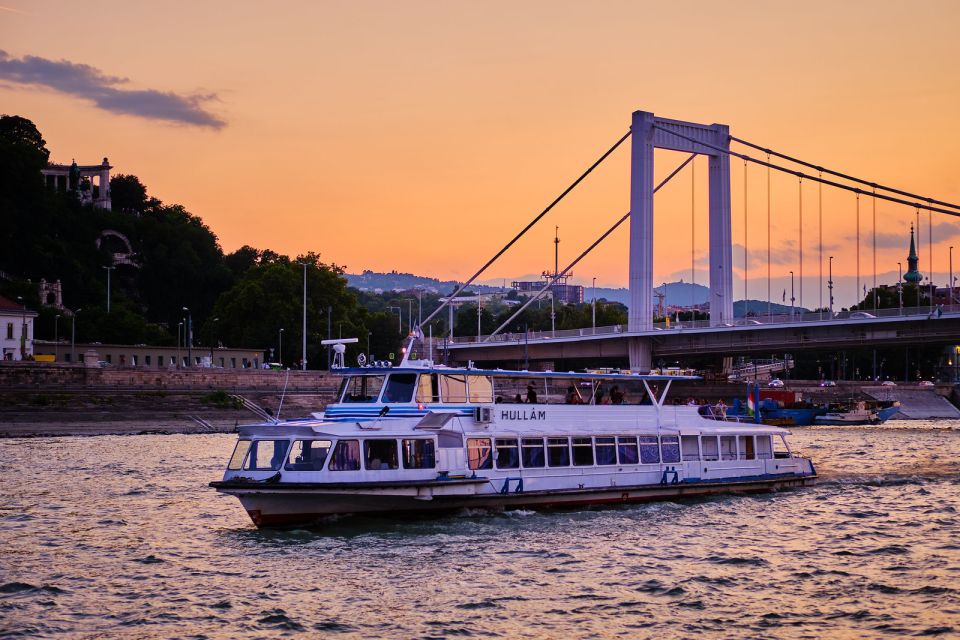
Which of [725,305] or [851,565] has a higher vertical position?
[725,305]

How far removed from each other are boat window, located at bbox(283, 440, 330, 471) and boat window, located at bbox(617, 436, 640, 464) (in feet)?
27.0

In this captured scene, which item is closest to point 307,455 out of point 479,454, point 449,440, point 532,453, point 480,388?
point 449,440

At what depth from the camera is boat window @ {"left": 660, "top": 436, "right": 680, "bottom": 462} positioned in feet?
97.7

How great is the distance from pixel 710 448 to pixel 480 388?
751 centimetres

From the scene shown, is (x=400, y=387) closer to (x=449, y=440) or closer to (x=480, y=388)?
(x=449, y=440)

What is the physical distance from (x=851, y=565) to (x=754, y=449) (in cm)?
1087

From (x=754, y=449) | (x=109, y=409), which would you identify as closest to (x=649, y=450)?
(x=754, y=449)

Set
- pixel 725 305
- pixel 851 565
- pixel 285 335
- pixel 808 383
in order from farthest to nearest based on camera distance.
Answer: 1. pixel 808 383
2. pixel 285 335
3. pixel 725 305
4. pixel 851 565

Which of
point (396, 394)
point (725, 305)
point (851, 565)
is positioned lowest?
point (851, 565)

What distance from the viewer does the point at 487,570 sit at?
20.4 m

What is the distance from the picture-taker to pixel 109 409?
64.3 meters

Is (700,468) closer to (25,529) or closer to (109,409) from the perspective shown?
(25,529)

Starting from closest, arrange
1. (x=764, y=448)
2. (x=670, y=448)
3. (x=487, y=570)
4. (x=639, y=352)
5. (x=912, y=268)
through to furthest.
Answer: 1. (x=487, y=570)
2. (x=670, y=448)
3. (x=764, y=448)
4. (x=639, y=352)
5. (x=912, y=268)

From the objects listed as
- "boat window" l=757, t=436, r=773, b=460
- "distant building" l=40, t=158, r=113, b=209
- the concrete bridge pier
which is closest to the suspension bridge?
the concrete bridge pier
